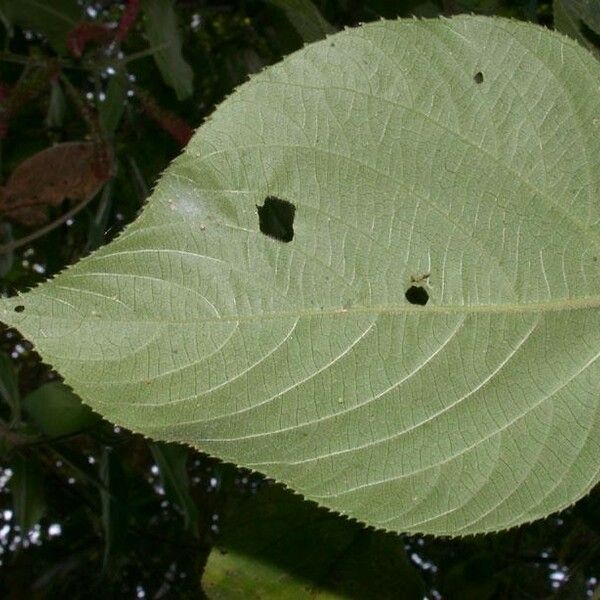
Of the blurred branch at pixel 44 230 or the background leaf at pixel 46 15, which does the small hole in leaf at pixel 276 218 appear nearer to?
the blurred branch at pixel 44 230

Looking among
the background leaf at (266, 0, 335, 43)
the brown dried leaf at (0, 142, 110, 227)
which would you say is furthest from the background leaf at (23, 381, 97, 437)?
the background leaf at (266, 0, 335, 43)

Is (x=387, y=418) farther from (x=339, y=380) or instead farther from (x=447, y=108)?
(x=447, y=108)

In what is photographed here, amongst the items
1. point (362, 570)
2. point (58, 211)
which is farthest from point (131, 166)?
point (362, 570)

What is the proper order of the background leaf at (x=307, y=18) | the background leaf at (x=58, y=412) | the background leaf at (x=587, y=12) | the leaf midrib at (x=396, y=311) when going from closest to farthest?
the leaf midrib at (x=396, y=311) < the background leaf at (x=587, y=12) < the background leaf at (x=307, y=18) < the background leaf at (x=58, y=412)

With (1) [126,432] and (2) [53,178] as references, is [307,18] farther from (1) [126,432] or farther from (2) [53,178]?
(1) [126,432]

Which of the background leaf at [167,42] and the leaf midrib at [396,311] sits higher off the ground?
the background leaf at [167,42]

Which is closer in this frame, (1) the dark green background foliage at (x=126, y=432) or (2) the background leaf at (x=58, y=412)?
(1) the dark green background foliage at (x=126, y=432)

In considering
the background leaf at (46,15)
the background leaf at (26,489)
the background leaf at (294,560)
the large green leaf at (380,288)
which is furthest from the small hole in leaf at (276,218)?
the background leaf at (46,15)
